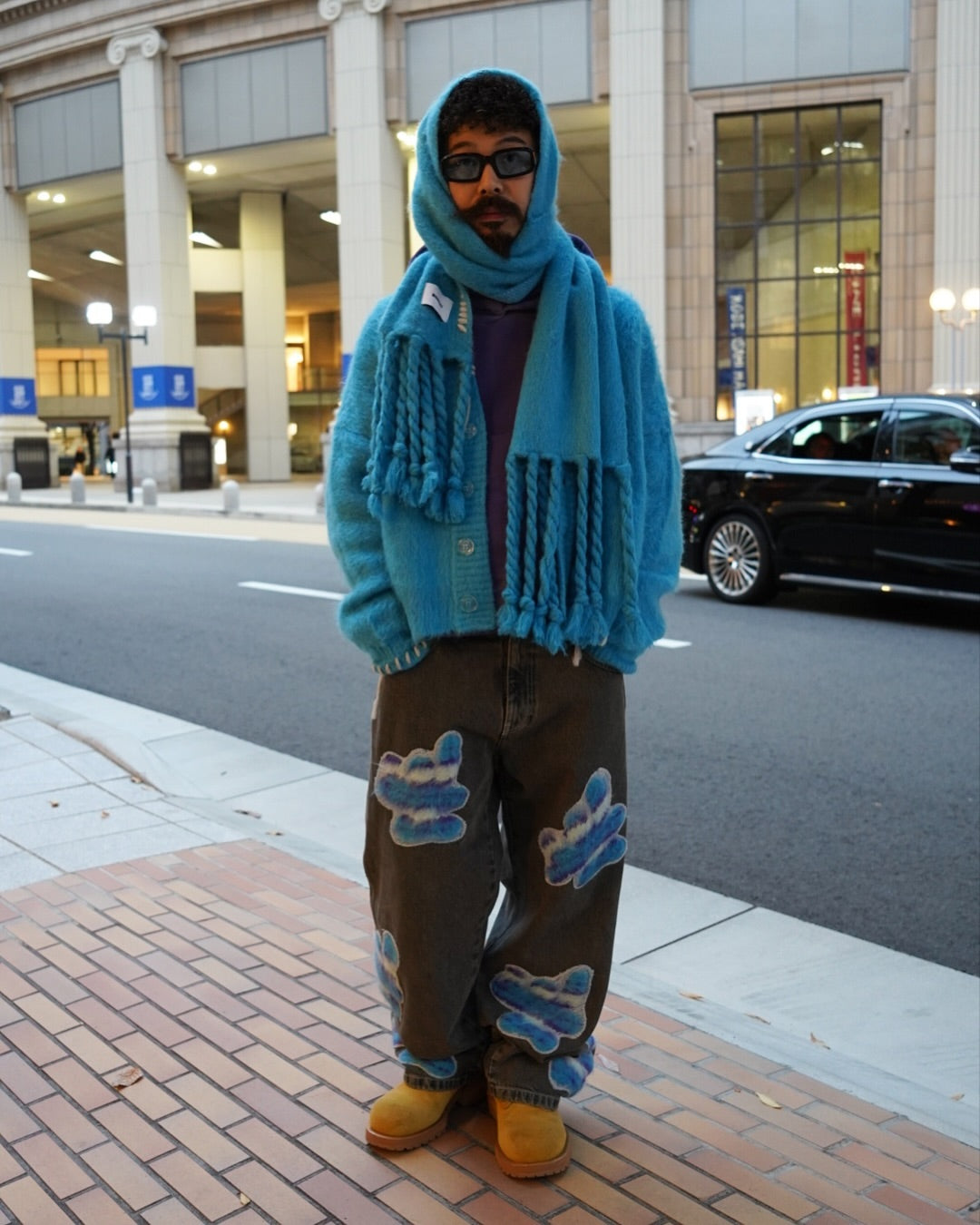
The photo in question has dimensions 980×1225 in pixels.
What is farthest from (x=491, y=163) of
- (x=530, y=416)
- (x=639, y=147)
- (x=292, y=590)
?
(x=639, y=147)

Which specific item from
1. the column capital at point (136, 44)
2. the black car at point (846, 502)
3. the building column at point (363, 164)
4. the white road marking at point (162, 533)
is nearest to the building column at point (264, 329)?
the column capital at point (136, 44)

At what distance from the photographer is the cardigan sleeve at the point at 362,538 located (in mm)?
2561

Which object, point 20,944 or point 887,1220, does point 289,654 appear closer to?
point 20,944

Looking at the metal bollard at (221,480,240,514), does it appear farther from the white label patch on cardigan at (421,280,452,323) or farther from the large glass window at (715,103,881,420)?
the white label patch on cardigan at (421,280,452,323)

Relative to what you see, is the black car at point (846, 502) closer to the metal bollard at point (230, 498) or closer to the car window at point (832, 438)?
the car window at point (832, 438)

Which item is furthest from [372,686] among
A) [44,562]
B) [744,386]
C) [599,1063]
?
[744,386]

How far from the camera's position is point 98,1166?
8.73ft

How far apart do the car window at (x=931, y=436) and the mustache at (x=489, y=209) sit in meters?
8.05

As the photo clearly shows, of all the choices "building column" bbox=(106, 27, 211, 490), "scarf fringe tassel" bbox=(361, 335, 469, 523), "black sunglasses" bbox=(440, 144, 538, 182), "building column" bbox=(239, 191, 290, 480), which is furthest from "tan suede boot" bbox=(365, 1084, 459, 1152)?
"building column" bbox=(239, 191, 290, 480)

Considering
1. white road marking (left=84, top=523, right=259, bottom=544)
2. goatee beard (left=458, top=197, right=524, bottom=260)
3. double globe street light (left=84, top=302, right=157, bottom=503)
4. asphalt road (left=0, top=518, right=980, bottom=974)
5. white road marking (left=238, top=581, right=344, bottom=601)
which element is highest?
double globe street light (left=84, top=302, right=157, bottom=503)

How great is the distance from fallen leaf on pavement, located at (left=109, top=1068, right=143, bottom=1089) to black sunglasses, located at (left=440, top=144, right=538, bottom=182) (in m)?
2.02

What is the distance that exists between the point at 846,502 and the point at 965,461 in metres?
1.01

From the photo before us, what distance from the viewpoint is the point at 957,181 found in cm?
2580

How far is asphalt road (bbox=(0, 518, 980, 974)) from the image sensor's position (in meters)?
4.86
